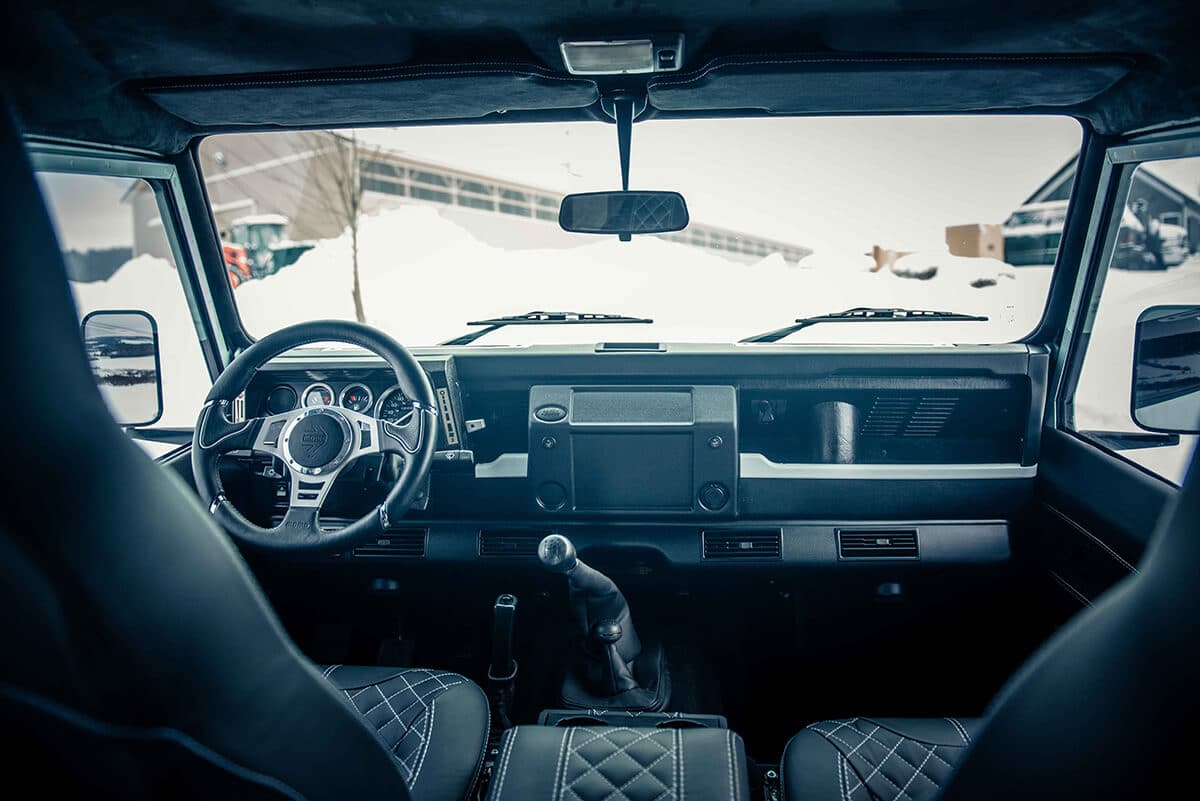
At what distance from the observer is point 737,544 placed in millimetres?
2912

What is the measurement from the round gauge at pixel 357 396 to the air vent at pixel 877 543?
1775mm

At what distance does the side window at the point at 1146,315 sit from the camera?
A: 6.91 feet

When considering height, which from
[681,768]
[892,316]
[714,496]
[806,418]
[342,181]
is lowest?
[681,768]

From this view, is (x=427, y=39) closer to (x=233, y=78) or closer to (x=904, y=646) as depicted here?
(x=233, y=78)

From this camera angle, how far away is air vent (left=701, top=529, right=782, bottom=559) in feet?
9.53

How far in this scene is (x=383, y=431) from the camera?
2.44m

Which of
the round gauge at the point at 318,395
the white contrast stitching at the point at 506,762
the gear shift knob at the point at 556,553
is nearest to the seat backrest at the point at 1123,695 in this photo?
the white contrast stitching at the point at 506,762

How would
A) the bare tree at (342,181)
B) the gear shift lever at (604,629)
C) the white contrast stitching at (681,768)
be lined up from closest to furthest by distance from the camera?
the white contrast stitching at (681,768) → the gear shift lever at (604,629) → the bare tree at (342,181)

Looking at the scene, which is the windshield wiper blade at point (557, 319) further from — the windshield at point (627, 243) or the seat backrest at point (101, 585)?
the seat backrest at point (101, 585)

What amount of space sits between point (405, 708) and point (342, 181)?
86.8 inches

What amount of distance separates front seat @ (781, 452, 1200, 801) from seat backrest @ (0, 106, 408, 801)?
0.78 m

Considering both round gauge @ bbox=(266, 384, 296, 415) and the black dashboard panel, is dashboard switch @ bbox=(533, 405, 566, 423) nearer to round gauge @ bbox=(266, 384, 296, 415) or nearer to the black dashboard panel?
the black dashboard panel

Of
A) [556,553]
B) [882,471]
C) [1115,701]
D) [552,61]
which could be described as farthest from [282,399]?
[1115,701]

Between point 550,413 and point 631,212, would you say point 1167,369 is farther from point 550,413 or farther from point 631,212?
point 550,413
